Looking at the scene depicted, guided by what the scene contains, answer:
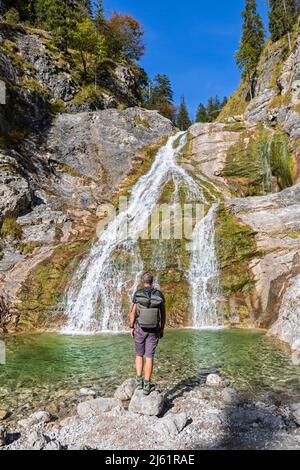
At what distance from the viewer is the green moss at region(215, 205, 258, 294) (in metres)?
18.8

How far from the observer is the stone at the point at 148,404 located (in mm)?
7242

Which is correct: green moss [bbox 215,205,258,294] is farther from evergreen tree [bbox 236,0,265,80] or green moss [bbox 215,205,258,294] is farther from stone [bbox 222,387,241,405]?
evergreen tree [bbox 236,0,265,80]

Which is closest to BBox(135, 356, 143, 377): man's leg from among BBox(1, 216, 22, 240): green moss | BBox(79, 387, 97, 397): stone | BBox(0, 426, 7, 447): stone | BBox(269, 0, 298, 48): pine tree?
BBox(79, 387, 97, 397): stone

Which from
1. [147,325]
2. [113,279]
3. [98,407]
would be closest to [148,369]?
[147,325]

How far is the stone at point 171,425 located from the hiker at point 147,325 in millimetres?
1055

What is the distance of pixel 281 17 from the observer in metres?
51.4

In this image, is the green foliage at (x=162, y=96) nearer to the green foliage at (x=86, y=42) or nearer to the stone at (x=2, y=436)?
the green foliage at (x=86, y=42)

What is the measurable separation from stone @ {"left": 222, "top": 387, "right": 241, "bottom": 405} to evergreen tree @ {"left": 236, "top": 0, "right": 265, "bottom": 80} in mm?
58371

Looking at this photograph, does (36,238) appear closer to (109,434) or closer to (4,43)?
(109,434)

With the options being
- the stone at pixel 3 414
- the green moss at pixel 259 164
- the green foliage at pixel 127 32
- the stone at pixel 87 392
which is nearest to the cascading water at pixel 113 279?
the stone at pixel 87 392

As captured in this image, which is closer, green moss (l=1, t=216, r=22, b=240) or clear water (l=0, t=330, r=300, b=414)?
clear water (l=0, t=330, r=300, b=414)

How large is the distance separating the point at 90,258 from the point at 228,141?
1919 centimetres

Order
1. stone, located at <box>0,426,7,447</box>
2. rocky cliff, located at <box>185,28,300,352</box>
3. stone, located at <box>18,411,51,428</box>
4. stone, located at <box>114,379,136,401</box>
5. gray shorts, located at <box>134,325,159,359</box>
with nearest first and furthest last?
stone, located at <box>0,426,7,447</box>
stone, located at <box>18,411,51,428</box>
gray shorts, located at <box>134,325,159,359</box>
stone, located at <box>114,379,136,401</box>
rocky cliff, located at <box>185,28,300,352</box>

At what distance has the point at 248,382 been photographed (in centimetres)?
934
